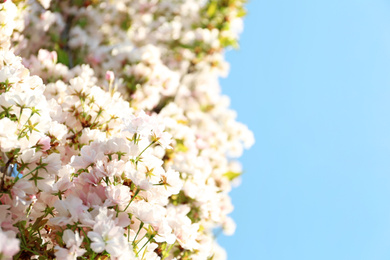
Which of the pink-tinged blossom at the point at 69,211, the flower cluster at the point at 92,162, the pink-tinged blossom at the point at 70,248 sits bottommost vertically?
the pink-tinged blossom at the point at 70,248

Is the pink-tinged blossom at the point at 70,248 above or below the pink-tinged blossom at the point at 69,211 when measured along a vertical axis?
below

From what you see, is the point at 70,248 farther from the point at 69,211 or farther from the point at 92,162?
the point at 92,162

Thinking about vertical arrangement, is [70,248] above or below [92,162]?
below

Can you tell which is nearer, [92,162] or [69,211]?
[69,211]

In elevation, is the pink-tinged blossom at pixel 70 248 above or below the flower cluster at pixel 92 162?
below

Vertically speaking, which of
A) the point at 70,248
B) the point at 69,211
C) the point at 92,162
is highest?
the point at 92,162

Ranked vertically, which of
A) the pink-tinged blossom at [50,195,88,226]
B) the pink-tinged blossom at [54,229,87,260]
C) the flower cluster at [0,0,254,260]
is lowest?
the pink-tinged blossom at [54,229,87,260]

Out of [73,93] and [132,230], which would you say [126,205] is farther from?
[73,93]

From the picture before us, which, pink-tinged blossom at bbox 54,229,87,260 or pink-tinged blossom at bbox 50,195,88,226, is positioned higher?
pink-tinged blossom at bbox 50,195,88,226

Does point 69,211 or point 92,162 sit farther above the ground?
point 92,162

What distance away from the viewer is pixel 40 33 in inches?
143

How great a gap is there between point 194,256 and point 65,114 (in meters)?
0.96

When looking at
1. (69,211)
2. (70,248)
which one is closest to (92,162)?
(69,211)

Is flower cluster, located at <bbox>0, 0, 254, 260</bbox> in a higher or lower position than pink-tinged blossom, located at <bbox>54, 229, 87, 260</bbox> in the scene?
higher
